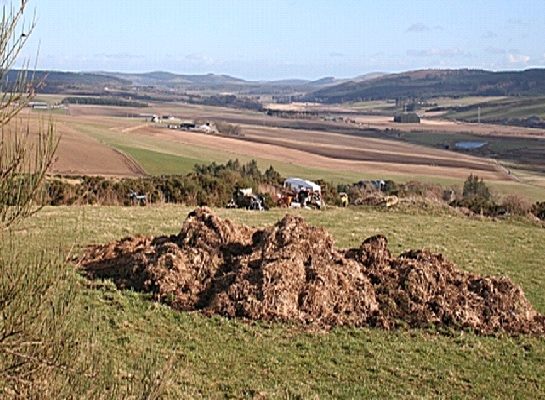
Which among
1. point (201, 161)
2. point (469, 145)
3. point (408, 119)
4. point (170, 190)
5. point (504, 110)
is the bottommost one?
point (469, 145)

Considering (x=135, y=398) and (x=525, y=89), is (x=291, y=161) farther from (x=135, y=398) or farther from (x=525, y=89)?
(x=525, y=89)

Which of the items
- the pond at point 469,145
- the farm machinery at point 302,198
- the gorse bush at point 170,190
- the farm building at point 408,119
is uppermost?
the gorse bush at point 170,190

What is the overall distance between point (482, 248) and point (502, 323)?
24.8 ft

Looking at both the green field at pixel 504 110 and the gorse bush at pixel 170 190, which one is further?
the green field at pixel 504 110

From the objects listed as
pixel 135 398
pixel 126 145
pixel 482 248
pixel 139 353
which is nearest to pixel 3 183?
pixel 135 398

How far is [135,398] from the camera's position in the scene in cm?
475

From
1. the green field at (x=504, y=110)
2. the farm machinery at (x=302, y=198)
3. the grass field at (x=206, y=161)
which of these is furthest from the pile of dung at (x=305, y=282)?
the green field at (x=504, y=110)

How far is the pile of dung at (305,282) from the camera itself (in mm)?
11680

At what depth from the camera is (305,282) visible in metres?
12.2

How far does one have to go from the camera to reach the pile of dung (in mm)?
11680

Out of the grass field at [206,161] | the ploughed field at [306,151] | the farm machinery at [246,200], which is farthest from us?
the ploughed field at [306,151]

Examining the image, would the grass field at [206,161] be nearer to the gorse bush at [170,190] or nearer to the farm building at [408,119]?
the gorse bush at [170,190]

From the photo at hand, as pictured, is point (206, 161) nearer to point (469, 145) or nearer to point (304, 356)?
point (304, 356)

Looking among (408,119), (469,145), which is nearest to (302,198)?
(469,145)
